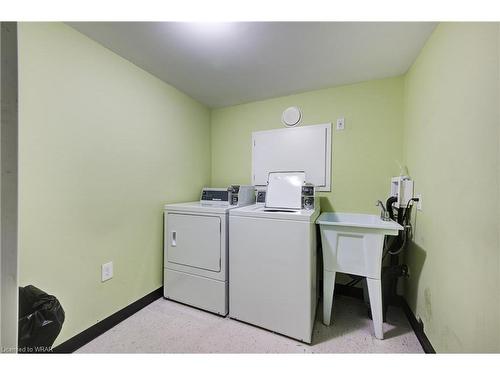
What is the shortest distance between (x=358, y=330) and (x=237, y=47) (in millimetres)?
2364

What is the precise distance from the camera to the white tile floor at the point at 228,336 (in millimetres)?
1333

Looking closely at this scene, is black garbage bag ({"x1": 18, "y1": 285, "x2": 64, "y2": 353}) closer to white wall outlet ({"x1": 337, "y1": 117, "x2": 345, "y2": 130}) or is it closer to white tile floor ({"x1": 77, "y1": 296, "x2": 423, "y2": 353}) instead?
white tile floor ({"x1": 77, "y1": 296, "x2": 423, "y2": 353})

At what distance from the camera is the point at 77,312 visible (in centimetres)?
132

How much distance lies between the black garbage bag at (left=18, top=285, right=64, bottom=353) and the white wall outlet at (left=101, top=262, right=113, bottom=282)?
49cm

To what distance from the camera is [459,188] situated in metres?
1.01

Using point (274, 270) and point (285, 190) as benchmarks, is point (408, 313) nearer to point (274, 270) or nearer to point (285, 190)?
point (274, 270)

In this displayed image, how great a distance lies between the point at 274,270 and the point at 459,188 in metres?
1.18

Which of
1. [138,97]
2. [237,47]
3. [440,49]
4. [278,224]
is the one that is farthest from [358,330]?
[138,97]

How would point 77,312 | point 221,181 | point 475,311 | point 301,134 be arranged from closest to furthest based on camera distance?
point 475,311, point 77,312, point 301,134, point 221,181

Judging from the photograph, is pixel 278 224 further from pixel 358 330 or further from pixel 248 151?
pixel 248 151

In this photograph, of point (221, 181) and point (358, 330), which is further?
point (221, 181)

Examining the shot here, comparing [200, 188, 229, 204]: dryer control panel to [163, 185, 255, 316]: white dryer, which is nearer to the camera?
[163, 185, 255, 316]: white dryer

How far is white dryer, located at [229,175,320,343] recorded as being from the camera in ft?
4.49

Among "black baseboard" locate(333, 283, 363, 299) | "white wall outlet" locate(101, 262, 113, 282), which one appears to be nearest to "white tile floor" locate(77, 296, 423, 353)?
"black baseboard" locate(333, 283, 363, 299)
